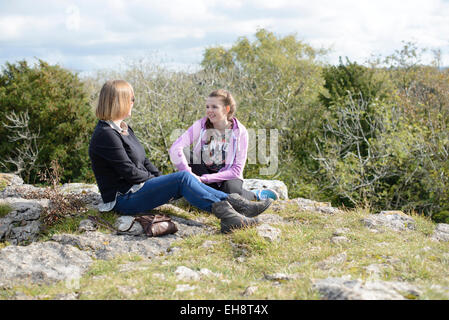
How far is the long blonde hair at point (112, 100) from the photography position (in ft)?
14.1

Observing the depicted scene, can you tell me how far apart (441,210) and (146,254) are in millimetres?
5643

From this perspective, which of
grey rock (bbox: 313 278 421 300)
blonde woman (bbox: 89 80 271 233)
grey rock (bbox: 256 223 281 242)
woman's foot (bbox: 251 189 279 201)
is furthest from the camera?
woman's foot (bbox: 251 189 279 201)

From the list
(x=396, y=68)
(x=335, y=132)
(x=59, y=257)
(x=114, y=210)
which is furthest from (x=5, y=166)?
(x=396, y=68)

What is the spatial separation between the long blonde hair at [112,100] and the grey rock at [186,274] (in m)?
1.81

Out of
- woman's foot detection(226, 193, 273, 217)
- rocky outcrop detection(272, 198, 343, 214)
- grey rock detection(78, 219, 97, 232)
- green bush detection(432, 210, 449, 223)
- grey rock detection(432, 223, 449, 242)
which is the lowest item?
green bush detection(432, 210, 449, 223)

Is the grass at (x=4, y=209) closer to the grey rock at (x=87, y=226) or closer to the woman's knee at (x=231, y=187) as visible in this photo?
the grey rock at (x=87, y=226)

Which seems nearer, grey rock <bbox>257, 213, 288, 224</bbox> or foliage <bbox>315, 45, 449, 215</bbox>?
grey rock <bbox>257, 213, 288, 224</bbox>

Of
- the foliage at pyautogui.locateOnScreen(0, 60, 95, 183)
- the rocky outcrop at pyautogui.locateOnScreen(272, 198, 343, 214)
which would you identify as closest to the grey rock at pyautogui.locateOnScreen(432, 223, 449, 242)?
the rocky outcrop at pyautogui.locateOnScreen(272, 198, 343, 214)

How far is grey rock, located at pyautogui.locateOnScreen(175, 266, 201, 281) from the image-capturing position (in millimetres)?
3304

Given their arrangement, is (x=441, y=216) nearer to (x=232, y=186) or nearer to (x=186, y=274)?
(x=232, y=186)

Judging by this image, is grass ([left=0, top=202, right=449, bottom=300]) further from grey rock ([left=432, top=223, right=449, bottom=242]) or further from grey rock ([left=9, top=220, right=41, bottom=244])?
grey rock ([left=9, top=220, right=41, bottom=244])

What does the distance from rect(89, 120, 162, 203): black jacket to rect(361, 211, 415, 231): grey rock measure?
104 inches

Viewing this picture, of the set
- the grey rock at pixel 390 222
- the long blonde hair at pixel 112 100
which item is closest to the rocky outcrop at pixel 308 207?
the grey rock at pixel 390 222

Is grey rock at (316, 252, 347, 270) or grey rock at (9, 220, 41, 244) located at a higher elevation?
grey rock at (316, 252, 347, 270)
